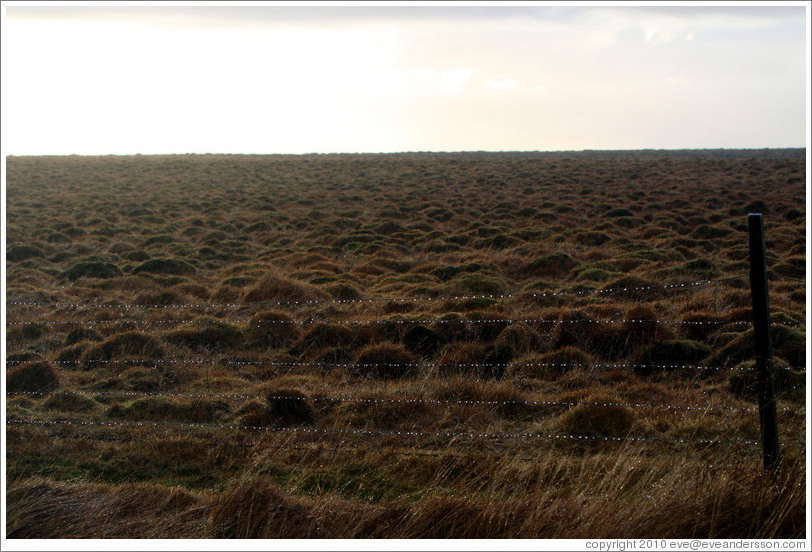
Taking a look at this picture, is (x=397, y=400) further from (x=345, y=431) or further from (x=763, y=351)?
(x=763, y=351)

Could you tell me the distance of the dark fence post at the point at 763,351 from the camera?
4098 millimetres

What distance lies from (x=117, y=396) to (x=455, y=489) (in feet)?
14.3

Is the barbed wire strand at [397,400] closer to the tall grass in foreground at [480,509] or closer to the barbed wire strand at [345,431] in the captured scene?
the barbed wire strand at [345,431]

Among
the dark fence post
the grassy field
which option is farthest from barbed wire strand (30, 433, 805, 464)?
the dark fence post

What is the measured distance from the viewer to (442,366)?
7.87 meters

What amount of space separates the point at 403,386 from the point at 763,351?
362cm

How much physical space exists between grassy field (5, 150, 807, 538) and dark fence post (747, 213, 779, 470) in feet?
0.56

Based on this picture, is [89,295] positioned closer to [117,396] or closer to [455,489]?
[117,396]

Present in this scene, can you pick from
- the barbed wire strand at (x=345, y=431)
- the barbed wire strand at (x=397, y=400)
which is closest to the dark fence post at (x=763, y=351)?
the barbed wire strand at (x=345, y=431)

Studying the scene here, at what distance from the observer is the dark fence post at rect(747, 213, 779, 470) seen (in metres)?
4.10

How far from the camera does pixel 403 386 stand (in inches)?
274

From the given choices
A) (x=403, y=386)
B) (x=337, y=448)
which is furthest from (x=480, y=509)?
(x=403, y=386)

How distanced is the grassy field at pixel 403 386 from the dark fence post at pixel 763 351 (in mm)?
170

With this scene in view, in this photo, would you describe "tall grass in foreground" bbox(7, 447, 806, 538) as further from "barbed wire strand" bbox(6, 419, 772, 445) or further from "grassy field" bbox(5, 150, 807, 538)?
"barbed wire strand" bbox(6, 419, 772, 445)
